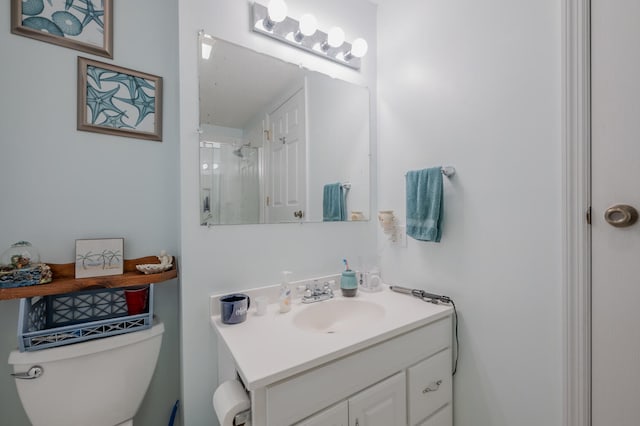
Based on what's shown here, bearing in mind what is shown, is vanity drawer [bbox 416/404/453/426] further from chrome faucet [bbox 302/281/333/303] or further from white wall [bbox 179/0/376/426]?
white wall [bbox 179/0/376/426]

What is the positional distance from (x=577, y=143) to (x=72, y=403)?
1.87 m

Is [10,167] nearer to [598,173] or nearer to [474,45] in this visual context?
[474,45]

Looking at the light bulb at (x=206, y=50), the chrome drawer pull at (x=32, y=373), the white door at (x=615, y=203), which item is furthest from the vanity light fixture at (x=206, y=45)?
the white door at (x=615, y=203)

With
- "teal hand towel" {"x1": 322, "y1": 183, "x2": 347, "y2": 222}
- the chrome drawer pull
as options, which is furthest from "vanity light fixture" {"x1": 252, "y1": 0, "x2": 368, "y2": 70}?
the chrome drawer pull

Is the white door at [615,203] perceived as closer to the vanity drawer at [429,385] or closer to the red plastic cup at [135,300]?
the vanity drawer at [429,385]

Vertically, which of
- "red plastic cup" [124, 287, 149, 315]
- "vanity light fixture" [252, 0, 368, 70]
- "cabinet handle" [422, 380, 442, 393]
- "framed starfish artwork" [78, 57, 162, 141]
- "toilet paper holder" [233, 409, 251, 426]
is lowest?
"cabinet handle" [422, 380, 442, 393]

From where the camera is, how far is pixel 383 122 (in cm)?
159

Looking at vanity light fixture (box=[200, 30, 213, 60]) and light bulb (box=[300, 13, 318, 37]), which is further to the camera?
light bulb (box=[300, 13, 318, 37])

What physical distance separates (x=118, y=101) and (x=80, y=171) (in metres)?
0.32

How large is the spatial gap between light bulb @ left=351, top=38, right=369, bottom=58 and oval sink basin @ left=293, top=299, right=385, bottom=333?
1.33 metres

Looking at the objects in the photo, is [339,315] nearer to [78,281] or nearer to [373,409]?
[373,409]

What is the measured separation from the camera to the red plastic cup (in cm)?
103

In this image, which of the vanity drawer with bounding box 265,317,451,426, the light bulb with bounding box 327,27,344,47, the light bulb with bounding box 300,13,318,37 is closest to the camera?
the vanity drawer with bounding box 265,317,451,426

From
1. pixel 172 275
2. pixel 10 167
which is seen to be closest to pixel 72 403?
pixel 172 275
